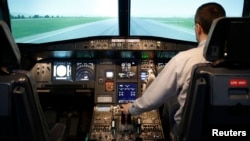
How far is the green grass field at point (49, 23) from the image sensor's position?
385 cm

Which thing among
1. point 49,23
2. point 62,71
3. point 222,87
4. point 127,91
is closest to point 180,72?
point 222,87

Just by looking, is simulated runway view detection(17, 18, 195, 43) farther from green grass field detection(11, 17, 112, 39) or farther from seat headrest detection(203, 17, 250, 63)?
seat headrest detection(203, 17, 250, 63)

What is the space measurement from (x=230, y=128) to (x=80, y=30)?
8.29ft

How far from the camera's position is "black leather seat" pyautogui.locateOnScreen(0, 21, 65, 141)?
175cm

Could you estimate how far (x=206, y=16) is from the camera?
2.21 metres

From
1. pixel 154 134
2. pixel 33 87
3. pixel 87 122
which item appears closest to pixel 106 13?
pixel 87 122

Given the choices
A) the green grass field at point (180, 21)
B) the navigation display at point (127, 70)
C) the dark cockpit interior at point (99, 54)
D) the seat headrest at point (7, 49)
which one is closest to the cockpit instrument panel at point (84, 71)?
the dark cockpit interior at point (99, 54)

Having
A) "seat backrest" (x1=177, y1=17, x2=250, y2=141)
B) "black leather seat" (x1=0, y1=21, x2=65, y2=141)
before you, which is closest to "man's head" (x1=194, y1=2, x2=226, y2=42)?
"seat backrest" (x1=177, y1=17, x2=250, y2=141)

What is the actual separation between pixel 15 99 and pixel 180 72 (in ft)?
3.10

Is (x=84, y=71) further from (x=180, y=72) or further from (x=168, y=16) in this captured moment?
(x=180, y=72)

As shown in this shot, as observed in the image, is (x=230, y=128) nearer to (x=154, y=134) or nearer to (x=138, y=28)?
(x=154, y=134)

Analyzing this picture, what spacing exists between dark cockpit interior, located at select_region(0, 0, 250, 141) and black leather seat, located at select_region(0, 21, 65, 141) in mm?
832

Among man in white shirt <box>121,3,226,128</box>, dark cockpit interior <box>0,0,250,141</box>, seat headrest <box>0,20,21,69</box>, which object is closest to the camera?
seat headrest <box>0,20,21,69</box>

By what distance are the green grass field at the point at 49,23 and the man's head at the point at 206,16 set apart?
1.69 metres
